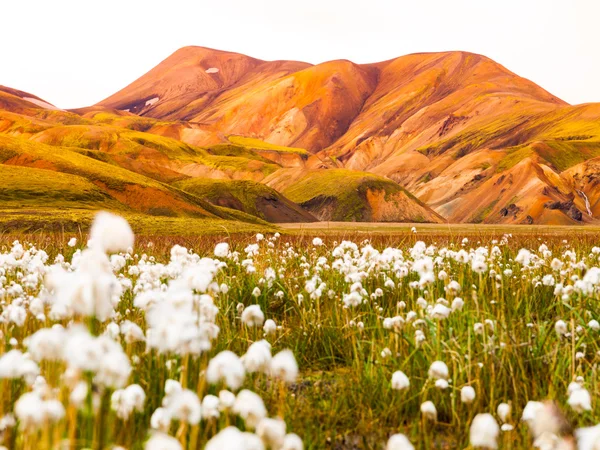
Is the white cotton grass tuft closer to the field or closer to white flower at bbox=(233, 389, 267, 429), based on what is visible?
the field

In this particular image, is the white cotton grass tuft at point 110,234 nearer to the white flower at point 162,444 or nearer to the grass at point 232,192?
the white flower at point 162,444

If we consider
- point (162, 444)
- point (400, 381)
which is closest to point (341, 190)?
point (400, 381)

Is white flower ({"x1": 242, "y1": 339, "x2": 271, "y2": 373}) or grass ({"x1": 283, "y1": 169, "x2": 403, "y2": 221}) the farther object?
grass ({"x1": 283, "y1": 169, "x2": 403, "y2": 221})

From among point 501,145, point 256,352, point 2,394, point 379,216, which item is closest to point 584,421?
point 256,352

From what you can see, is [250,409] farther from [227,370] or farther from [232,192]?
[232,192]

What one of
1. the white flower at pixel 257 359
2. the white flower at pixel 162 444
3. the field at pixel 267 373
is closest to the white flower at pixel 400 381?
the field at pixel 267 373

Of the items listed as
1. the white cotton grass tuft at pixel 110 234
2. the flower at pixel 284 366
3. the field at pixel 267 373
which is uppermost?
the white cotton grass tuft at pixel 110 234

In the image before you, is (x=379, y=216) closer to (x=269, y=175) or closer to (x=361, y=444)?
(x=269, y=175)

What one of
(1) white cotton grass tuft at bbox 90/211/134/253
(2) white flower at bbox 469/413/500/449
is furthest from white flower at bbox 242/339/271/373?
(2) white flower at bbox 469/413/500/449

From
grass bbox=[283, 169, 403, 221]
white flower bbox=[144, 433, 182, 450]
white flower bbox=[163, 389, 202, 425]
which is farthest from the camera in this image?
grass bbox=[283, 169, 403, 221]

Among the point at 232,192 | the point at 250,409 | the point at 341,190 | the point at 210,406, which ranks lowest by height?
the point at 210,406

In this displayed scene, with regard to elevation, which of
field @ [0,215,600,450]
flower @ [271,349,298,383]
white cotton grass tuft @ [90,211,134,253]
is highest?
white cotton grass tuft @ [90,211,134,253]

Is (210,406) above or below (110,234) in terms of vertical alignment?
below

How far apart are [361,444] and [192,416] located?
1.71 meters
